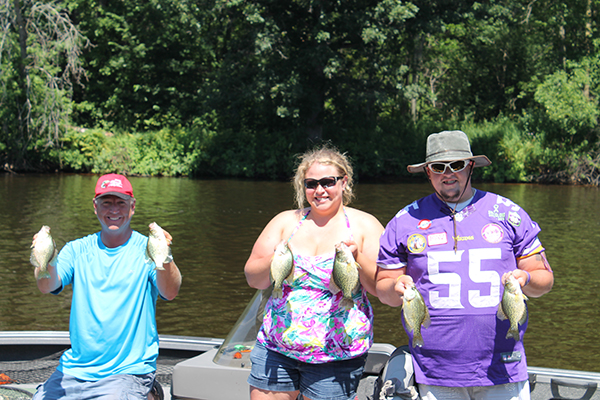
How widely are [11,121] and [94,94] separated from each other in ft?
30.7

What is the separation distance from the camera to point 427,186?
28.1 m

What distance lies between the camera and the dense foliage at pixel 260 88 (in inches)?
1105

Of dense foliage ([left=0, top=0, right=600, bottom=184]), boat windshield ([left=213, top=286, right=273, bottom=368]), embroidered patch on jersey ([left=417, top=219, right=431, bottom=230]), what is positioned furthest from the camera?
dense foliage ([left=0, top=0, right=600, bottom=184])

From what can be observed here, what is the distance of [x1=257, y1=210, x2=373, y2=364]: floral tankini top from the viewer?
11.7 feet

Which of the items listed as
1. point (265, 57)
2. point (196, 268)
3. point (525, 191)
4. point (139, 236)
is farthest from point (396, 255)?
Result: point (265, 57)

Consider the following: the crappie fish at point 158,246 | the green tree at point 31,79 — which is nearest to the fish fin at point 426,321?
the crappie fish at point 158,246

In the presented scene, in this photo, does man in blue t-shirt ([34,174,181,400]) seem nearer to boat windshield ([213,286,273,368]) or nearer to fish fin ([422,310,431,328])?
boat windshield ([213,286,273,368])

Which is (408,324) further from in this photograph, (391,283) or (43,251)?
(43,251)

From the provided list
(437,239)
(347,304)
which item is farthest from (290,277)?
(437,239)

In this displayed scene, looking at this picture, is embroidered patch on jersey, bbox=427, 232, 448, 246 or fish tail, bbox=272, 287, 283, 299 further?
fish tail, bbox=272, 287, 283, 299

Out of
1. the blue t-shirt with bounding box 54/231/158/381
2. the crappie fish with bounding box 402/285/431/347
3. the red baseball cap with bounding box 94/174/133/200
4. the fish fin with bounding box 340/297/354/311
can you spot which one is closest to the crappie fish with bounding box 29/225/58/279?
the blue t-shirt with bounding box 54/231/158/381

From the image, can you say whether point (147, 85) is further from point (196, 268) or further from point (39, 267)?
point (39, 267)

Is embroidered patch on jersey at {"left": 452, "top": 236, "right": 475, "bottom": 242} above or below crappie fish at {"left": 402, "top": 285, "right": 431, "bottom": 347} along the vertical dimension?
above

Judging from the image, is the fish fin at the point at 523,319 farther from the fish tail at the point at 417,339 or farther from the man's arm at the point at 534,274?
the fish tail at the point at 417,339
